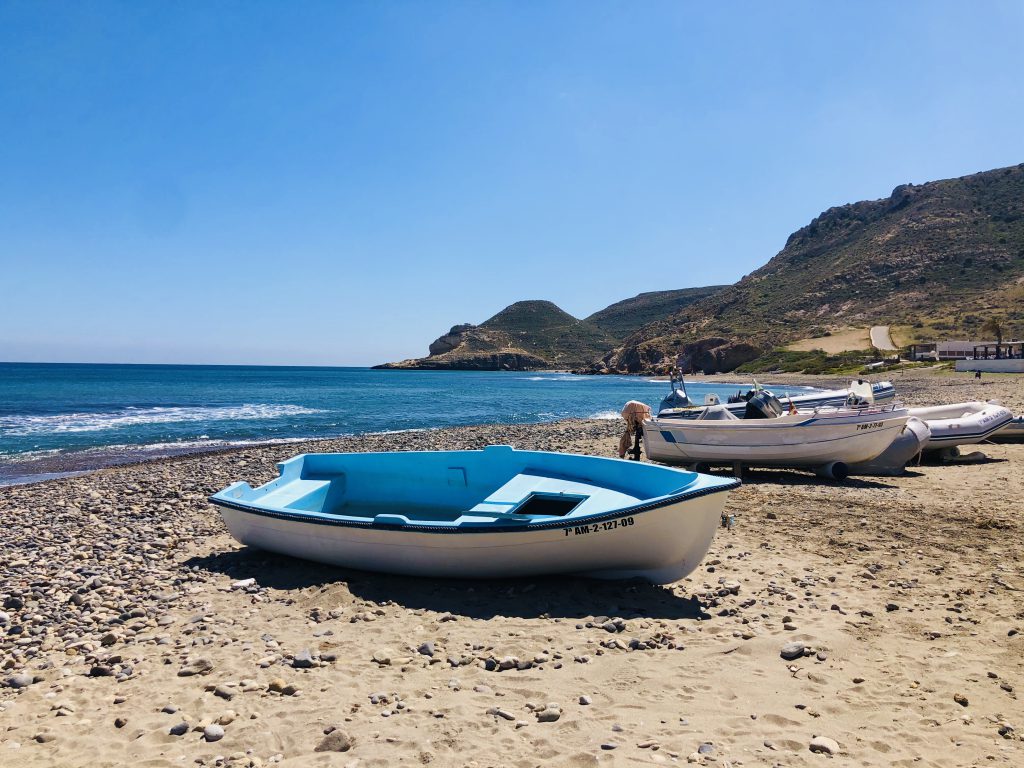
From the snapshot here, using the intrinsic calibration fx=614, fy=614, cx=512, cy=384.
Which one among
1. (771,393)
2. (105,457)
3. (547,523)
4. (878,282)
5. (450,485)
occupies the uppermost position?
(878,282)

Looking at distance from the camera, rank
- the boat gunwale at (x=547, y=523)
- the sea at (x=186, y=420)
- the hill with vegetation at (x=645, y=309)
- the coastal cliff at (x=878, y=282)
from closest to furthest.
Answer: the boat gunwale at (x=547, y=523), the sea at (x=186, y=420), the coastal cliff at (x=878, y=282), the hill with vegetation at (x=645, y=309)

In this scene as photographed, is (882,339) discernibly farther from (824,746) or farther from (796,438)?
(824,746)

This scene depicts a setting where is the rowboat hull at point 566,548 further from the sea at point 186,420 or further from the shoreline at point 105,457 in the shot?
the sea at point 186,420

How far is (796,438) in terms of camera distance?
44.3ft

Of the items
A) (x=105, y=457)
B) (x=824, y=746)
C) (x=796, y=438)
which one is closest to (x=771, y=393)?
(x=796, y=438)

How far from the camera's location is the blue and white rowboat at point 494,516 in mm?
6883

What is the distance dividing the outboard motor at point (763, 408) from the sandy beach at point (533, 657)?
15.8 ft

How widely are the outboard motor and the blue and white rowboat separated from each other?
718cm

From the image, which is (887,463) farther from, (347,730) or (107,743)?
(107,743)

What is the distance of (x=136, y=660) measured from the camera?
18.7 feet

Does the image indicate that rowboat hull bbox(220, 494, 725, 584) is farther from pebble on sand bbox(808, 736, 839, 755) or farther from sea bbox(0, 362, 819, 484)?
sea bbox(0, 362, 819, 484)

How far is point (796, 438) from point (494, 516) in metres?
8.89

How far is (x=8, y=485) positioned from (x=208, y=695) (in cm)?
1595

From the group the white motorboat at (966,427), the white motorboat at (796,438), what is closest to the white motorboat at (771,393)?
the white motorboat at (796,438)
